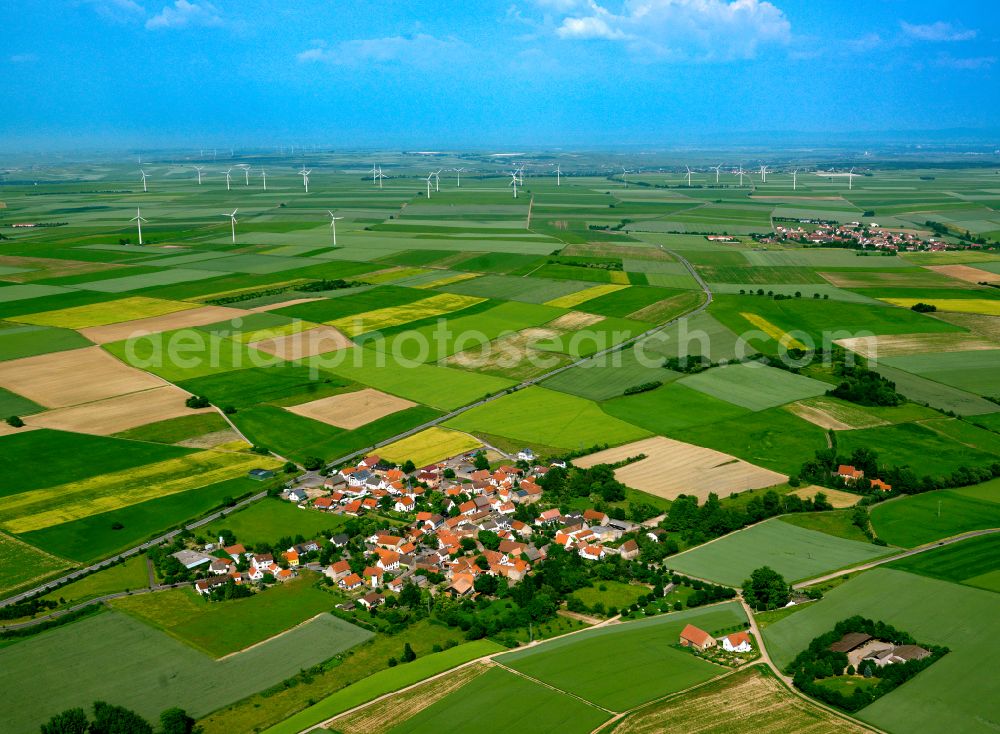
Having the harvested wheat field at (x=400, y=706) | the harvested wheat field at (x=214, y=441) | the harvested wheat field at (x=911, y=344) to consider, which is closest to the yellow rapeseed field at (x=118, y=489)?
the harvested wheat field at (x=214, y=441)

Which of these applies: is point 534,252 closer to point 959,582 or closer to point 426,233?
point 426,233

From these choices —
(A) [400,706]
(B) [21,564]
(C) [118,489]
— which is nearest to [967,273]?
(C) [118,489]

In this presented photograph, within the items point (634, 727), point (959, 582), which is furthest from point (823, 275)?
point (634, 727)

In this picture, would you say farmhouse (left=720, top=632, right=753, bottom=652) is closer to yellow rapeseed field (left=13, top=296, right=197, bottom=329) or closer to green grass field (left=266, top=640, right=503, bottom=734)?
green grass field (left=266, top=640, right=503, bottom=734)

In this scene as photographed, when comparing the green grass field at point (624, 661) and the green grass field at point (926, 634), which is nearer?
the green grass field at point (926, 634)

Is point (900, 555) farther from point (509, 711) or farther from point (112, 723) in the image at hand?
point (112, 723)

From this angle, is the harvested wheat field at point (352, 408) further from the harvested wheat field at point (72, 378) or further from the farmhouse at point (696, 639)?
the farmhouse at point (696, 639)
